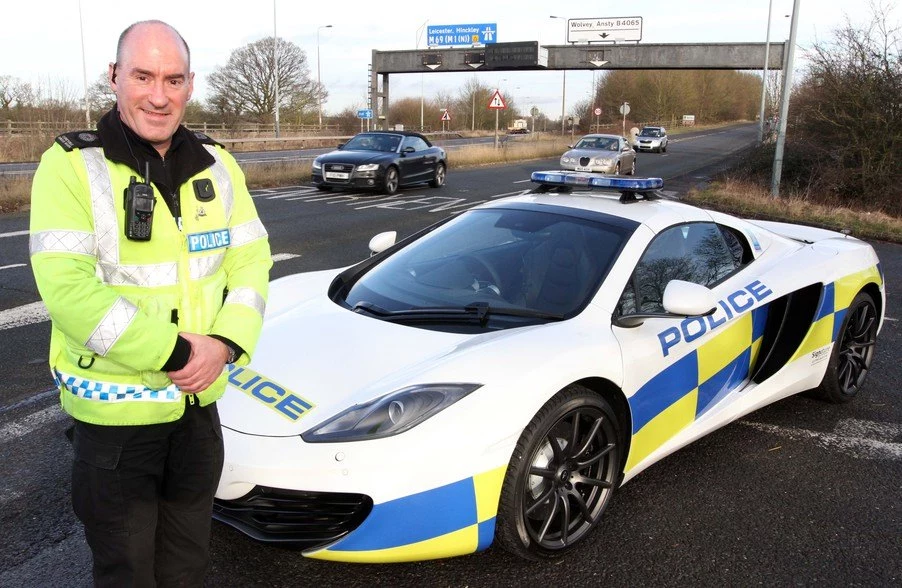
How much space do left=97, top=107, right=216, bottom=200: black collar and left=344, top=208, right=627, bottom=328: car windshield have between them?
1462 mm

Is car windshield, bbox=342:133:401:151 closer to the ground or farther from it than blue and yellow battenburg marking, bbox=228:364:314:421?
farther from it

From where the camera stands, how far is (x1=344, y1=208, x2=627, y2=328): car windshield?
3252 millimetres

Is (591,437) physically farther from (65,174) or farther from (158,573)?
(65,174)

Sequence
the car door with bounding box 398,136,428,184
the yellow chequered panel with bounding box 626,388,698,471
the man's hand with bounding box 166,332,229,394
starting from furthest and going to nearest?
the car door with bounding box 398,136,428,184 → the yellow chequered panel with bounding box 626,388,698,471 → the man's hand with bounding box 166,332,229,394

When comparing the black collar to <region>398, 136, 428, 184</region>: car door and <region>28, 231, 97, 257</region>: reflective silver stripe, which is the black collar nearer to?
<region>28, 231, 97, 257</region>: reflective silver stripe

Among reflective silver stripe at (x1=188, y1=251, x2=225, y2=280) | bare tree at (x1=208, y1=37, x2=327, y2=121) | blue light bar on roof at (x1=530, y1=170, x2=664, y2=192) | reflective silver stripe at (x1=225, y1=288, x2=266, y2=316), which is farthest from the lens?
bare tree at (x1=208, y1=37, x2=327, y2=121)

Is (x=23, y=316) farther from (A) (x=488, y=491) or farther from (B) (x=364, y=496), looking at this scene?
(A) (x=488, y=491)

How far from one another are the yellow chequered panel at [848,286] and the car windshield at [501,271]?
5.10 ft

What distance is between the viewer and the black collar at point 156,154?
5.80ft

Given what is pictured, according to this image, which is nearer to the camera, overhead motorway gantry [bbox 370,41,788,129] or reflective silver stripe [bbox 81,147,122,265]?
reflective silver stripe [bbox 81,147,122,265]

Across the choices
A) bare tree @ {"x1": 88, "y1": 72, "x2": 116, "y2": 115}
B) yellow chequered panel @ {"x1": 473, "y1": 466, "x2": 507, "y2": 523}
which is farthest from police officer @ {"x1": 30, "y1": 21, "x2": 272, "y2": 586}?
bare tree @ {"x1": 88, "y1": 72, "x2": 116, "y2": 115}

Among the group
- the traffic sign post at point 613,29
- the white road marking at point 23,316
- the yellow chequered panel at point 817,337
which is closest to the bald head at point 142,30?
the yellow chequered panel at point 817,337

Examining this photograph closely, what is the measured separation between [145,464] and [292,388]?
94 cm

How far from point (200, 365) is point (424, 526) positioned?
98cm
